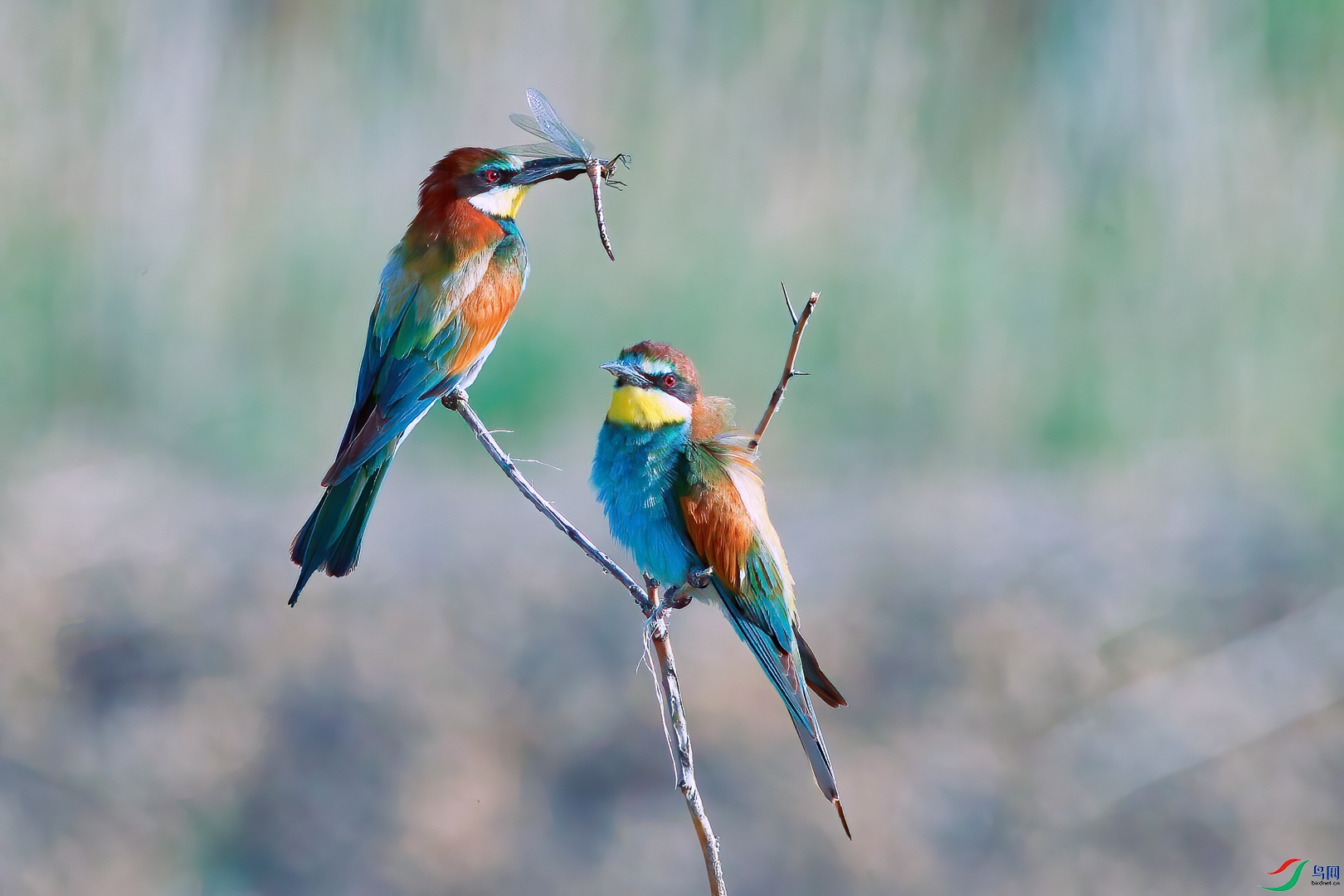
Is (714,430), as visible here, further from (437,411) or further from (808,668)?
(437,411)

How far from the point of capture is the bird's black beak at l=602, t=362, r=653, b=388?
92 centimetres

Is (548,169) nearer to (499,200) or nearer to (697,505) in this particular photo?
(499,200)

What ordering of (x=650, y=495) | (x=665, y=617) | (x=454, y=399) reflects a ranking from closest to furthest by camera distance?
(x=665, y=617)
(x=650, y=495)
(x=454, y=399)

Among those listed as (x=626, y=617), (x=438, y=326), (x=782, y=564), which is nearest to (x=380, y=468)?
(x=438, y=326)

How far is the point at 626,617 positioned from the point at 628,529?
130cm

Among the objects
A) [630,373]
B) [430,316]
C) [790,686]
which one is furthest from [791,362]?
[430,316]

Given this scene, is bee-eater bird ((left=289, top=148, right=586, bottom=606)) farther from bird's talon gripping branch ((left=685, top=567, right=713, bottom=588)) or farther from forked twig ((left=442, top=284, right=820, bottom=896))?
bird's talon gripping branch ((left=685, top=567, right=713, bottom=588))

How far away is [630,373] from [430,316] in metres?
0.23

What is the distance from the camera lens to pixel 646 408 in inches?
38.7

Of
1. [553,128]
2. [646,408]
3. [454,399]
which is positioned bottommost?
[646,408]

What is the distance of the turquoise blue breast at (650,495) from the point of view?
0.99 metres
